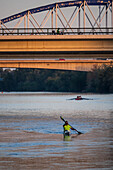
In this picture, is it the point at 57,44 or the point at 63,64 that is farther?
the point at 63,64

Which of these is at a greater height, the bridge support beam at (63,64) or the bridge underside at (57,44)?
the bridge underside at (57,44)

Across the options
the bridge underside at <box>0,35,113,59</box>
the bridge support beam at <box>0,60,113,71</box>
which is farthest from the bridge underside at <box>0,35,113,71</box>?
the bridge support beam at <box>0,60,113,71</box>

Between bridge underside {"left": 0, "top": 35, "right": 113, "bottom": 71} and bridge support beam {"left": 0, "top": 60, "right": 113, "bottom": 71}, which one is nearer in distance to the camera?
bridge underside {"left": 0, "top": 35, "right": 113, "bottom": 71}

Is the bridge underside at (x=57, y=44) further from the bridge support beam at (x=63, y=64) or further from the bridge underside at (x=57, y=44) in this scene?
the bridge support beam at (x=63, y=64)

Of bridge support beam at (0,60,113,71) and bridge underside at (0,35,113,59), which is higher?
bridge underside at (0,35,113,59)

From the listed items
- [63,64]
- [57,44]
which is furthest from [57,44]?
[63,64]

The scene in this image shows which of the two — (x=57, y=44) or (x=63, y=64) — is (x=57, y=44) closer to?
(x=57, y=44)

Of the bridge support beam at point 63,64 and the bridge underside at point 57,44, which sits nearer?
the bridge underside at point 57,44

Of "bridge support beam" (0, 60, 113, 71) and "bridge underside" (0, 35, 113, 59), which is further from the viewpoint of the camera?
"bridge support beam" (0, 60, 113, 71)

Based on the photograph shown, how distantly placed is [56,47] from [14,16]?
2656 centimetres

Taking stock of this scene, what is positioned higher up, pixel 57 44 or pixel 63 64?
pixel 57 44

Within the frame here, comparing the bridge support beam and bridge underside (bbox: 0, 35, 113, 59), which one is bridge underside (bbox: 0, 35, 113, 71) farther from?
the bridge support beam

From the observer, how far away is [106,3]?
8606 centimetres

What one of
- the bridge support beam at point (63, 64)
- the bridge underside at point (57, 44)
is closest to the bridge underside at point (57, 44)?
the bridge underside at point (57, 44)
